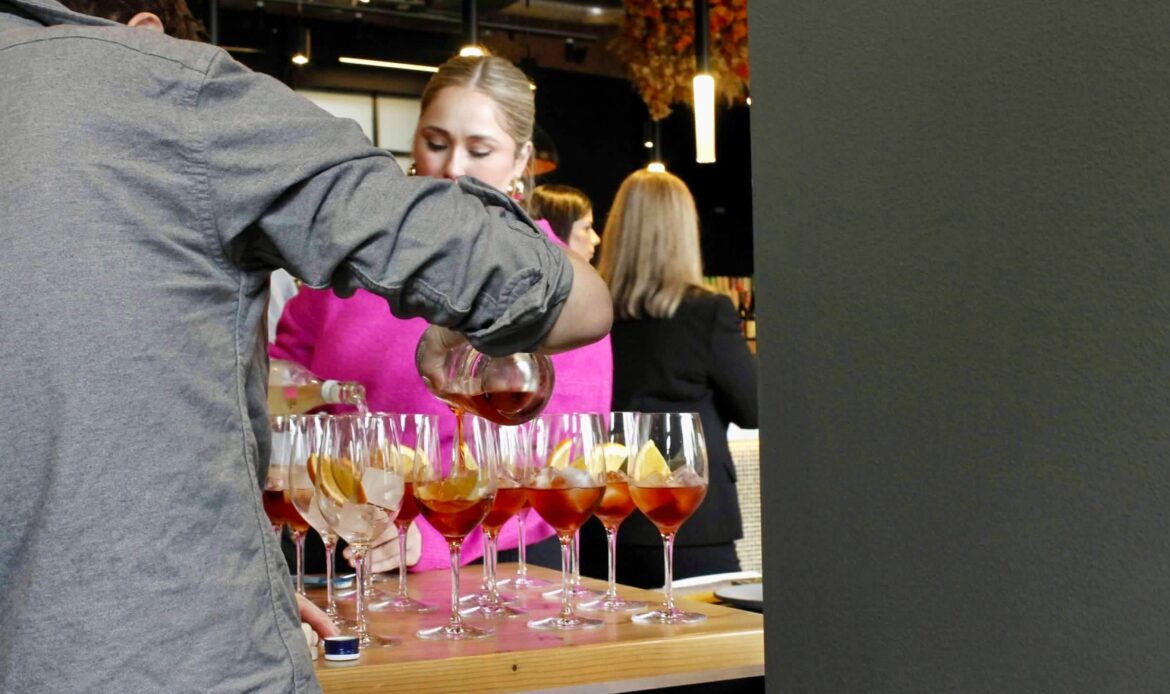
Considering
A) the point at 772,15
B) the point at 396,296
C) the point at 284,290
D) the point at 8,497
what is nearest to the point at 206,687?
the point at 8,497

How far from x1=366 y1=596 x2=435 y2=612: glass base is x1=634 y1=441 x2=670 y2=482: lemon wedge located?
31cm

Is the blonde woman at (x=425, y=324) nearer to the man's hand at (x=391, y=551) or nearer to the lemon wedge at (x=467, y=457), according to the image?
the man's hand at (x=391, y=551)

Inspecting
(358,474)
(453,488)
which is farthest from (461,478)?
(358,474)

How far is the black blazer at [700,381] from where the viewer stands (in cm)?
320

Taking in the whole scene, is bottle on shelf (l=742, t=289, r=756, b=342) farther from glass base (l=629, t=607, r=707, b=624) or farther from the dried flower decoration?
glass base (l=629, t=607, r=707, b=624)

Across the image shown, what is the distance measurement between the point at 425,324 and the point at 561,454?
0.73m

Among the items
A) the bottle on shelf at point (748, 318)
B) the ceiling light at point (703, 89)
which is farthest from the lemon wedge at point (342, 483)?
the bottle on shelf at point (748, 318)

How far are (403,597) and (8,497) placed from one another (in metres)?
0.75

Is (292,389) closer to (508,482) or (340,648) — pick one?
(508,482)

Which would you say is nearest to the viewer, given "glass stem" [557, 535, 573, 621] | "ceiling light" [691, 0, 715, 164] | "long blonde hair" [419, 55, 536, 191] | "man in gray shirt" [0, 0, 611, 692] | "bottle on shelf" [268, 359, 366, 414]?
"man in gray shirt" [0, 0, 611, 692]

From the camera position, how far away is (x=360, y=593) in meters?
1.44

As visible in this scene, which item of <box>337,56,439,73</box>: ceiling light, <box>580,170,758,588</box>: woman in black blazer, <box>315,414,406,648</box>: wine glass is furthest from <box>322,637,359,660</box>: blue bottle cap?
<box>337,56,439,73</box>: ceiling light

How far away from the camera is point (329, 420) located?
1.43 metres

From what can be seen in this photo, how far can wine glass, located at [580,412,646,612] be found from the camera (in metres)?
1.58
